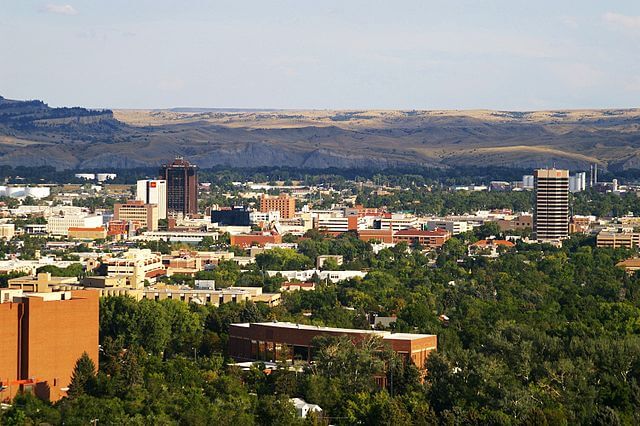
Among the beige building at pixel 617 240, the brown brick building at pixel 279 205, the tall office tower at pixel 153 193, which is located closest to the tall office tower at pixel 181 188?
the tall office tower at pixel 153 193

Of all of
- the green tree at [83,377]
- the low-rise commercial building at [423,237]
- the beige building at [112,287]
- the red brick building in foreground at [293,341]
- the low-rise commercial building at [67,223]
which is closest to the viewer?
the green tree at [83,377]

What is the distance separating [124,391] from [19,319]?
4.91 meters

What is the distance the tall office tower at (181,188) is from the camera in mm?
178375

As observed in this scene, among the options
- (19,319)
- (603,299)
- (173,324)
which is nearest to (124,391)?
(19,319)

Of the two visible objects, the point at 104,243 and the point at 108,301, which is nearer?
the point at 108,301

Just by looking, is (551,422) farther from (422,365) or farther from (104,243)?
(104,243)

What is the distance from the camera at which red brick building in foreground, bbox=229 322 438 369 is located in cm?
6359

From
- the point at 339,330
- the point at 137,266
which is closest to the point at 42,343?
the point at 339,330

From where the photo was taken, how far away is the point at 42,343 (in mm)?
57844

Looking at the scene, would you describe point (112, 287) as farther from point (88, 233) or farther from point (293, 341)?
point (88, 233)

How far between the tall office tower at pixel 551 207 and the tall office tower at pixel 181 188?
43456 mm

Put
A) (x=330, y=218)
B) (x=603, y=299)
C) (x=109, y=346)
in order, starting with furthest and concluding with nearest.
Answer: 1. (x=330, y=218)
2. (x=603, y=299)
3. (x=109, y=346)

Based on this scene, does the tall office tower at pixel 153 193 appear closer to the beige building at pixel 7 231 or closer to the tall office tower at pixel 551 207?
the beige building at pixel 7 231

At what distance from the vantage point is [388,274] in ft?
344
